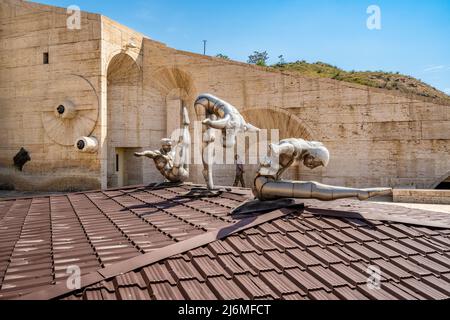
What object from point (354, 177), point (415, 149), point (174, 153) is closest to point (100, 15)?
point (174, 153)

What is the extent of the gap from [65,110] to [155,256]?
12797mm

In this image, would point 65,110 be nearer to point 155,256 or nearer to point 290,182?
point 290,182

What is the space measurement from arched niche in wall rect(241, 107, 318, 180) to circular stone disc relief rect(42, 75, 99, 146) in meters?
6.21

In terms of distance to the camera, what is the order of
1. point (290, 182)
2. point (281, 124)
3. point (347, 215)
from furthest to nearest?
point (281, 124) → point (290, 182) → point (347, 215)

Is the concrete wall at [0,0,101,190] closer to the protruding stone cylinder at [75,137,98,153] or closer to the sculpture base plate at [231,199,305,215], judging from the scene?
the protruding stone cylinder at [75,137,98,153]

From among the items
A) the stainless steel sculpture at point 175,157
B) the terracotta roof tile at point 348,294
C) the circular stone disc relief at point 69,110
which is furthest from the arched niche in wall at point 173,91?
the terracotta roof tile at point 348,294

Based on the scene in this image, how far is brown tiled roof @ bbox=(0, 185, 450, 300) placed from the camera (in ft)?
7.99

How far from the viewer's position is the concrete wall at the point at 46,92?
1407 cm

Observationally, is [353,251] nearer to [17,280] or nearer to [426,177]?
[17,280]

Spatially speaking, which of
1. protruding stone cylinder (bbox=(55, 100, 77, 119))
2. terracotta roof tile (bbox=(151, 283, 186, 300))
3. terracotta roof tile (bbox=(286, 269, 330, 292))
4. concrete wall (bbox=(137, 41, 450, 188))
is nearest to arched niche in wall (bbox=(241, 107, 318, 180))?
concrete wall (bbox=(137, 41, 450, 188))

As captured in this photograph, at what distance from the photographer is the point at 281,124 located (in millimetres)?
14562

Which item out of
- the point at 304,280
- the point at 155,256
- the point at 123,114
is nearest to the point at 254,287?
the point at 304,280

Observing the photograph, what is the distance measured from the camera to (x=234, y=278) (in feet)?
8.63
